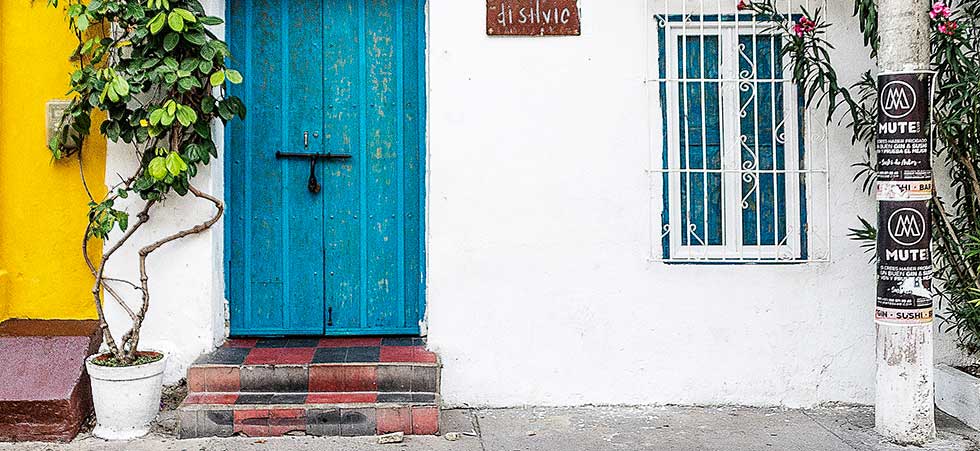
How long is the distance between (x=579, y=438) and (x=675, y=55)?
2.13 metres

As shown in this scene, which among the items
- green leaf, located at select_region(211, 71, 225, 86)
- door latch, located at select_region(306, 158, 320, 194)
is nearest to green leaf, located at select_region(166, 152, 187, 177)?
green leaf, located at select_region(211, 71, 225, 86)

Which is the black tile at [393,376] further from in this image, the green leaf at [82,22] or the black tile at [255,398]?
the green leaf at [82,22]

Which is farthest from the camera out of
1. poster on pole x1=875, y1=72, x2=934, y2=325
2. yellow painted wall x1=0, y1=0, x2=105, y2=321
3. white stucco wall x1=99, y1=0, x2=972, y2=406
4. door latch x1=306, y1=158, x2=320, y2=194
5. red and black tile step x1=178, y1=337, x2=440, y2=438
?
door latch x1=306, y1=158, x2=320, y2=194

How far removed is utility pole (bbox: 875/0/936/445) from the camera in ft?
14.8

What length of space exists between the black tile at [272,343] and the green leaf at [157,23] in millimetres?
1749

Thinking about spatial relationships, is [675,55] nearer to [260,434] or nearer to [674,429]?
[674,429]

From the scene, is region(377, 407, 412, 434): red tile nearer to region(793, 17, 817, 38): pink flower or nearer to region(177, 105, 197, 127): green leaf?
region(177, 105, 197, 127): green leaf

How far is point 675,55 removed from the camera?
524cm

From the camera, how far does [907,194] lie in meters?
4.50

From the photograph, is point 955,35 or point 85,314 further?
point 85,314

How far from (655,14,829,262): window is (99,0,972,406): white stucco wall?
0.12 metres

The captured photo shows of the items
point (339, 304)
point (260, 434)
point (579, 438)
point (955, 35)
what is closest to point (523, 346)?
point (579, 438)

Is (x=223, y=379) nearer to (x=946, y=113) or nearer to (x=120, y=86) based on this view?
(x=120, y=86)

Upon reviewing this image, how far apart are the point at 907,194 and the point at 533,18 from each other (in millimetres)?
2087
